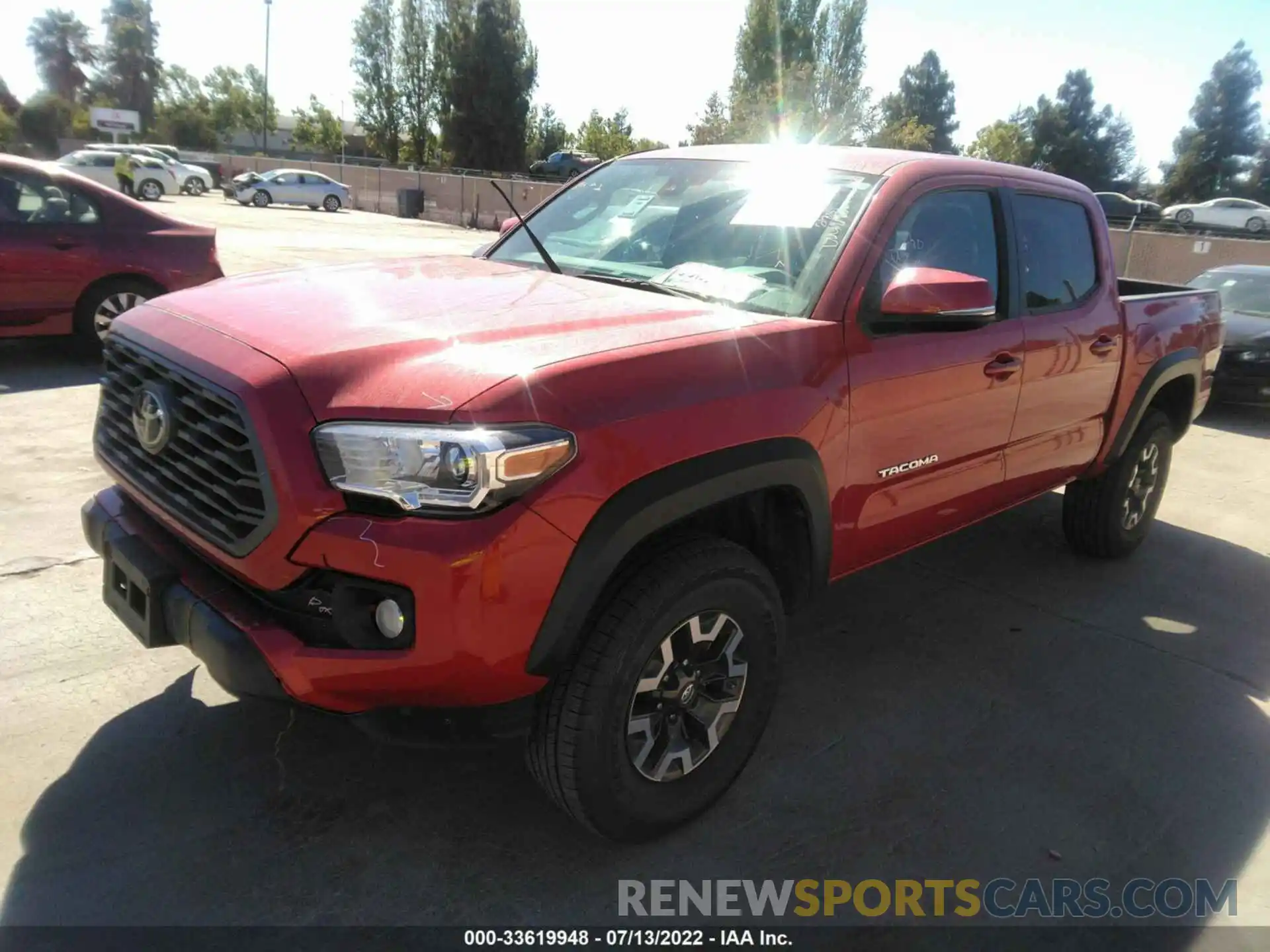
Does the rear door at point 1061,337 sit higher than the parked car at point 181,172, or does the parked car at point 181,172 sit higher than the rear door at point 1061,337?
the parked car at point 181,172

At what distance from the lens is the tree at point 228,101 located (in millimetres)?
88938

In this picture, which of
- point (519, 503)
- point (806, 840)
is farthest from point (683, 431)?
point (806, 840)

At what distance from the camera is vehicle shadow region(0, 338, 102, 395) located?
7277 millimetres

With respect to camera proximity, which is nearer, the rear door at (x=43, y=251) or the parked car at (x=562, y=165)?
the rear door at (x=43, y=251)

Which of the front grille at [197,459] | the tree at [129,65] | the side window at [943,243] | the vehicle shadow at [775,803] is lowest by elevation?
the vehicle shadow at [775,803]

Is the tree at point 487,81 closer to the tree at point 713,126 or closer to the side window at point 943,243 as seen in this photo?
the tree at point 713,126

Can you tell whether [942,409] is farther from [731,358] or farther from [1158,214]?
A: [1158,214]

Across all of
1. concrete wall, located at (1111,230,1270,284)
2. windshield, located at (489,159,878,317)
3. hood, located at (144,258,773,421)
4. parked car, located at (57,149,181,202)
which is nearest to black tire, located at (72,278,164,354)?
windshield, located at (489,159,878,317)

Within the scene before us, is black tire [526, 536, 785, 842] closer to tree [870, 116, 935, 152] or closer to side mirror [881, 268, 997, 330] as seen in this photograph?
side mirror [881, 268, 997, 330]

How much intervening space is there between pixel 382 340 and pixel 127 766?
158cm

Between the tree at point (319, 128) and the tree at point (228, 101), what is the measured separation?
19.3 feet

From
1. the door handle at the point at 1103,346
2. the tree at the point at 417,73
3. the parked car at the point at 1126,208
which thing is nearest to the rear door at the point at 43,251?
the door handle at the point at 1103,346

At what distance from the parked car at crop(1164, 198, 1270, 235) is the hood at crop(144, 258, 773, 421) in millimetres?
39021

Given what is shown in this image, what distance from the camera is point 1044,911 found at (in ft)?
8.82
